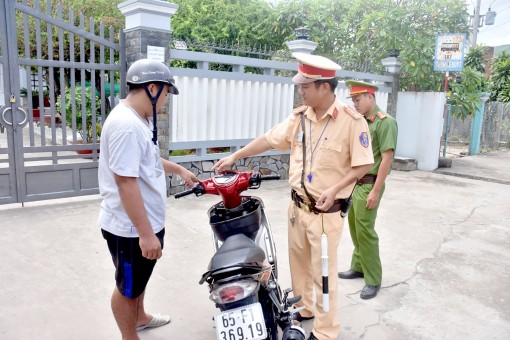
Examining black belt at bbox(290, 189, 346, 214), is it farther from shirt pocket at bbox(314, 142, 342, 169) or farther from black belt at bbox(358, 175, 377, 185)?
black belt at bbox(358, 175, 377, 185)

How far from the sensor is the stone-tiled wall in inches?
239

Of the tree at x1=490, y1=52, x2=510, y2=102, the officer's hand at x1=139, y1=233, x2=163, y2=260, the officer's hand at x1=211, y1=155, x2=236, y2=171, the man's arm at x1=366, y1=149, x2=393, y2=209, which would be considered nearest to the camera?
the officer's hand at x1=139, y1=233, x2=163, y2=260

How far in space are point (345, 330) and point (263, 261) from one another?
1.13 metres

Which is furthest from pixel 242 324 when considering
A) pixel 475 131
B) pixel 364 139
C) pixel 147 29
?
pixel 475 131

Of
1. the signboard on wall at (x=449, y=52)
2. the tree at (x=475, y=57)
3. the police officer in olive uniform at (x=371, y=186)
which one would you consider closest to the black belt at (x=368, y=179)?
the police officer in olive uniform at (x=371, y=186)

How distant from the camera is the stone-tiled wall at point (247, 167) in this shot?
6066mm

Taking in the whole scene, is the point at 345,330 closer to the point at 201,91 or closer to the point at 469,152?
the point at 201,91

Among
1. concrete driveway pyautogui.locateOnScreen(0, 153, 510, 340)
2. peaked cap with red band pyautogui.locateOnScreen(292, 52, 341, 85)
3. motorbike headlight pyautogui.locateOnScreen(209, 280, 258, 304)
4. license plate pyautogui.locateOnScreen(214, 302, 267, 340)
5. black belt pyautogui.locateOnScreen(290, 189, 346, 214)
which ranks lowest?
concrete driveway pyautogui.locateOnScreen(0, 153, 510, 340)

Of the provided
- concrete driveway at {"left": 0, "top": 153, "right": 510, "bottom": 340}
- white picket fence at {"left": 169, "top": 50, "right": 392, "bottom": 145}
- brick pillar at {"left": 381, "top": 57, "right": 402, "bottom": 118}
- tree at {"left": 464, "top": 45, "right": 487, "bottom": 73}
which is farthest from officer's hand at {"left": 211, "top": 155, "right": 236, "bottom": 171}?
tree at {"left": 464, "top": 45, "right": 487, "bottom": 73}

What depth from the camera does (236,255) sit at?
2.02 m

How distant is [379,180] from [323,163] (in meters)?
0.78

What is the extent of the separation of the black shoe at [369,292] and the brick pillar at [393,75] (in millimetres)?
7344

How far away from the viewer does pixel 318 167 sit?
2543 mm

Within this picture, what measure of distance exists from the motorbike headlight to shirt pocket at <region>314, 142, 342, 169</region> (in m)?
0.88
